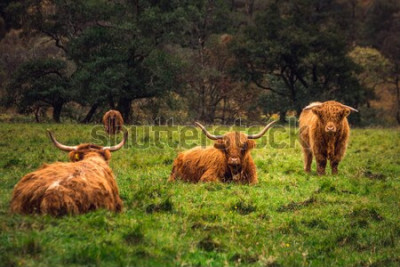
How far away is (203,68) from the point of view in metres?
37.5

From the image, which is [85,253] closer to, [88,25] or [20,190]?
[20,190]

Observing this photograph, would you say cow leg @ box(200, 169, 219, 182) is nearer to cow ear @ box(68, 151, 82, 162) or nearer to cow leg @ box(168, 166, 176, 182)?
cow leg @ box(168, 166, 176, 182)

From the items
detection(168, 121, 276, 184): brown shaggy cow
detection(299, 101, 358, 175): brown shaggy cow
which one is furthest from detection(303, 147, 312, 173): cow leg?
detection(168, 121, 276, 184): brown shaggy cow

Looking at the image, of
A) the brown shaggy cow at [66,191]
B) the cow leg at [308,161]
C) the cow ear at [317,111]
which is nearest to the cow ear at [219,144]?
the cow ear at [317,111]

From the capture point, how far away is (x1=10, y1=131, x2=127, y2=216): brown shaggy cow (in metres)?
6.31

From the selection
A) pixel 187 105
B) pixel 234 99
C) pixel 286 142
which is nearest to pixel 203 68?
pixel 187 105

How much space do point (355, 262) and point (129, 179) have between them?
580 cm

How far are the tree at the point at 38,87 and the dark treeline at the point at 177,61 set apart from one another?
0.06 meters

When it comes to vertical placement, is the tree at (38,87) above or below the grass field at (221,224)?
above

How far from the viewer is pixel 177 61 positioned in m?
31.9

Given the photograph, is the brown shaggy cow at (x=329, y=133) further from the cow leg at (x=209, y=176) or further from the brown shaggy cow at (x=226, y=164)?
the cow leg at (x=209, y=176)

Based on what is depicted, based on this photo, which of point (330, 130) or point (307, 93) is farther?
point (307, 93)

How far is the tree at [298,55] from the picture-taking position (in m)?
36.6

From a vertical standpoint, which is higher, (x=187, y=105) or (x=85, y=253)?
(x=187, y=105)
